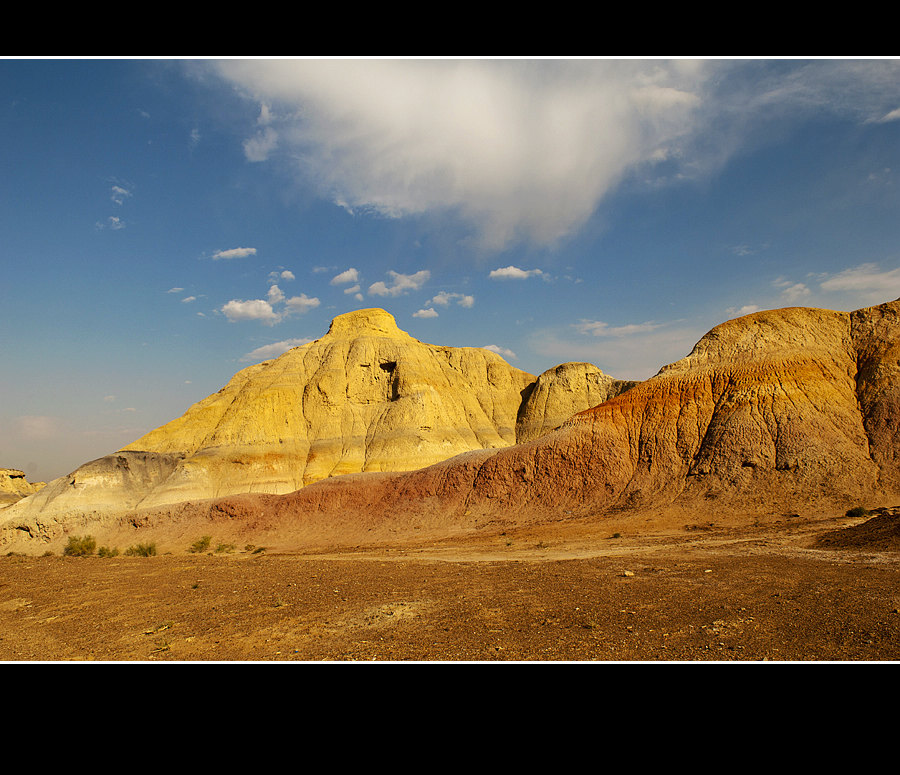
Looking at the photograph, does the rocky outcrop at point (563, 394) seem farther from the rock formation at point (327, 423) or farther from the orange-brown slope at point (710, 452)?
the orange-brown slope at point (710, 452)

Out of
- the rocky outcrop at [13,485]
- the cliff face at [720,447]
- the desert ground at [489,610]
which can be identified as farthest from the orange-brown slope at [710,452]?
the rocky outcrop at [13,485]

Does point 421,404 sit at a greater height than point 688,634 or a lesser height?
greater

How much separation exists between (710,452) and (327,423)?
3728cm

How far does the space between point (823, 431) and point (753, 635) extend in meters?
25.9

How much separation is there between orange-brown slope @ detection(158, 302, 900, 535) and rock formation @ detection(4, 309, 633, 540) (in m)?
12.0

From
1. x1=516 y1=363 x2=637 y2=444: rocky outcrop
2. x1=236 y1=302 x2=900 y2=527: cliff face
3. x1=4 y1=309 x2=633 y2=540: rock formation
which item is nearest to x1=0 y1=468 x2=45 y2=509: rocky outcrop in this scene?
x1=4 y1=309 x2=633 y2=540: rock formation

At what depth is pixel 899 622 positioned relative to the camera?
6812 millimetres

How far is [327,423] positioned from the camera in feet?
174

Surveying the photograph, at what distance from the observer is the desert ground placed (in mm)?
6402

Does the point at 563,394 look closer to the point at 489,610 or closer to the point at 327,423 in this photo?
the point at 327,423

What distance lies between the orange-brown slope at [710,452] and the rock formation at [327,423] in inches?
471

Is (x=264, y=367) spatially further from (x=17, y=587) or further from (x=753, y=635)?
(x=753, y=635)

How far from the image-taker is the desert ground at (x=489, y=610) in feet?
21.0

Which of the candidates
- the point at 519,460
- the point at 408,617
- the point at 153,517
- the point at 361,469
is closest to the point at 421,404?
the point at 361,469
